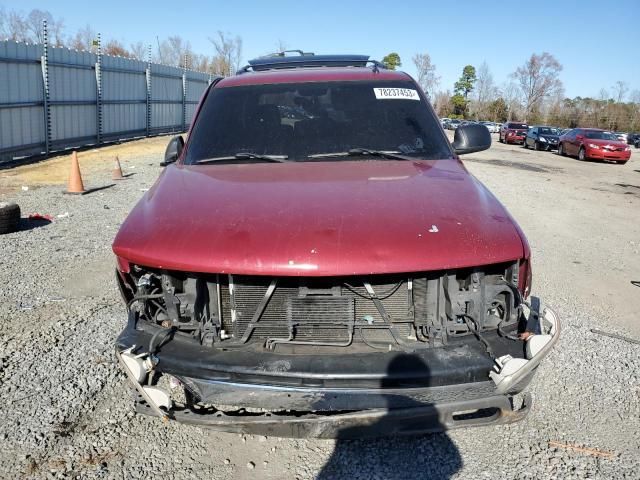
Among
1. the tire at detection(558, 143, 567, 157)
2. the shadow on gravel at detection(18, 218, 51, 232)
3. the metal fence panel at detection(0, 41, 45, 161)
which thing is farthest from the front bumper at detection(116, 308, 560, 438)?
the tire at detection(558, 143, 567, 157)

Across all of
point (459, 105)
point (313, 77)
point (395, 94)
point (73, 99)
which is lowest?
point (395, 94)

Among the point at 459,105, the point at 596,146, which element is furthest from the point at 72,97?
the point at 459,105

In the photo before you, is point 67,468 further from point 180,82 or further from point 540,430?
point 180,82

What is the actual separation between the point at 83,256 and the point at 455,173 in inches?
172

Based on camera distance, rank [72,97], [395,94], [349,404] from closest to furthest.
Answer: [349,404] → [395,94] → [72,97]

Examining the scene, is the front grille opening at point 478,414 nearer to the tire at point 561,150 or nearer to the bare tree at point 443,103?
the tire at point 561,150

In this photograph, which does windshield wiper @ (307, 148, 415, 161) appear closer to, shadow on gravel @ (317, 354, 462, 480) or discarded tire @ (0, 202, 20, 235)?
shadow on gravel @ (317, 354, 462, 480)

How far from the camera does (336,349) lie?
2455 mm

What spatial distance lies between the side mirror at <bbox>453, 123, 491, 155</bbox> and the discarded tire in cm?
551

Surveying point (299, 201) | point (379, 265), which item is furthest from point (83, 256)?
point (379, 265)

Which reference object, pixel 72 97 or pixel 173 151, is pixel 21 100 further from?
pixel 173 151

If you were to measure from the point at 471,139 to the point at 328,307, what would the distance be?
223cm

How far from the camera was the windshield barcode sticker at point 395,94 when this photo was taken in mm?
3834

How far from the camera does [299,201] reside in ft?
8.73
